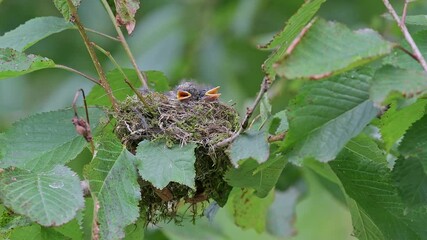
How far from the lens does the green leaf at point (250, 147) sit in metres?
1.90

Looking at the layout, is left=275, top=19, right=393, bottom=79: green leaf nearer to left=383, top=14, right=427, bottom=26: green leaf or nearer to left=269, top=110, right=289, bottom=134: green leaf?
left=269, top=110, right=289, bottom=134: green leaf

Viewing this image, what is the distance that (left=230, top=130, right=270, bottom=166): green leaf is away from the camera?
1.90 m

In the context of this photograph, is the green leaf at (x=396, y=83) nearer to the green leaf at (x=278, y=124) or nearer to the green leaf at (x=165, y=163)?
the green leaf at (x=278, y=124)

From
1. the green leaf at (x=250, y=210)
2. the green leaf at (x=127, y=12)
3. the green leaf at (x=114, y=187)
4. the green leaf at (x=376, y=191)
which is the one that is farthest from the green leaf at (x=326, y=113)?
the green leaf at (x=250, y=210)

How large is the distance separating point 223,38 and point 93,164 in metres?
3.26

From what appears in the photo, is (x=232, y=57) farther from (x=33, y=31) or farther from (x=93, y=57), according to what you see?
(x=93, y=57)

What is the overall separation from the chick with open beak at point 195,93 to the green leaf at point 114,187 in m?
0.77

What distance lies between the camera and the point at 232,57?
5367mm

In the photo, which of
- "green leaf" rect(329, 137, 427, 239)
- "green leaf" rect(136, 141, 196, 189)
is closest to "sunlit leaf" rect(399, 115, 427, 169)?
"green leaf" rect(329, 137, 427, 239)

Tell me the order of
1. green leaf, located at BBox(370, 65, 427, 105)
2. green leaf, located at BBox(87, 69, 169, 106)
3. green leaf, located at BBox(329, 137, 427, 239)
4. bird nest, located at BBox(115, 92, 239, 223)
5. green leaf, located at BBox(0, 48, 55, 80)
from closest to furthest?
green leaf, located at BBox(370, 65, 427, 105), green leaf, located at BBox(329, 137, 427, 239), green leaf, located at BBox(0, 48, 55, 80), bird nest, located at BBox(115, 92, 239, 223), green leaf, located at BBox(87, 69, 169, 106)

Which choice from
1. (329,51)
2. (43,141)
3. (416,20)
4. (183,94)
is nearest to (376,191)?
(416,20)

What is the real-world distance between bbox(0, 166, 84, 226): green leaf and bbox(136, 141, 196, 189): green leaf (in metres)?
0.19

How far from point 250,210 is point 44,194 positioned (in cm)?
111

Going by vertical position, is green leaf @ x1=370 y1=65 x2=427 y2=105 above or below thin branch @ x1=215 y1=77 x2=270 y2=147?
above
